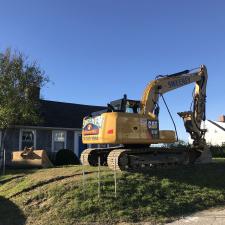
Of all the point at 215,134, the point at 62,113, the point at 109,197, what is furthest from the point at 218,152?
the point at 215,134

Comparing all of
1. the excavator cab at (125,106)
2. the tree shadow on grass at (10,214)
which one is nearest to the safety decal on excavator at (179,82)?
the excavator cab at (125,106)

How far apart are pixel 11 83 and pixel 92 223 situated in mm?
13445

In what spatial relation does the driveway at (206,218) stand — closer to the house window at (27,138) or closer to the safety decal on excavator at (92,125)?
the safety decal on excavator at (92,125)

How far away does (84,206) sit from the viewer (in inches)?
444

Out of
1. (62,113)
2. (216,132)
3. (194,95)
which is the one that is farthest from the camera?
(216,132)

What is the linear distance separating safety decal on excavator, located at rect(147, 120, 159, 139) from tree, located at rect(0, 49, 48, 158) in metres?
9.20

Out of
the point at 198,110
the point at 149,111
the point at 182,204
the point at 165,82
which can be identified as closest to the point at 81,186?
the point at 182,204

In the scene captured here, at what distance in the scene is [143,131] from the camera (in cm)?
1452

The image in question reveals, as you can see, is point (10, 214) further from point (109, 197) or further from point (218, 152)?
point (218, 152)

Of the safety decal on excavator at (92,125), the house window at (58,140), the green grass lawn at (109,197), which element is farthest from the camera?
the house window at (58,140)

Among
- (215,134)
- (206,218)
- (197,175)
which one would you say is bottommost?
(206,218)

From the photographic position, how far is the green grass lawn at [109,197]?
35.9ft

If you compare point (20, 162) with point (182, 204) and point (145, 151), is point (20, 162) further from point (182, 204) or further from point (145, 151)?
point (182, 204)

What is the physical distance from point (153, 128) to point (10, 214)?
5766mm
